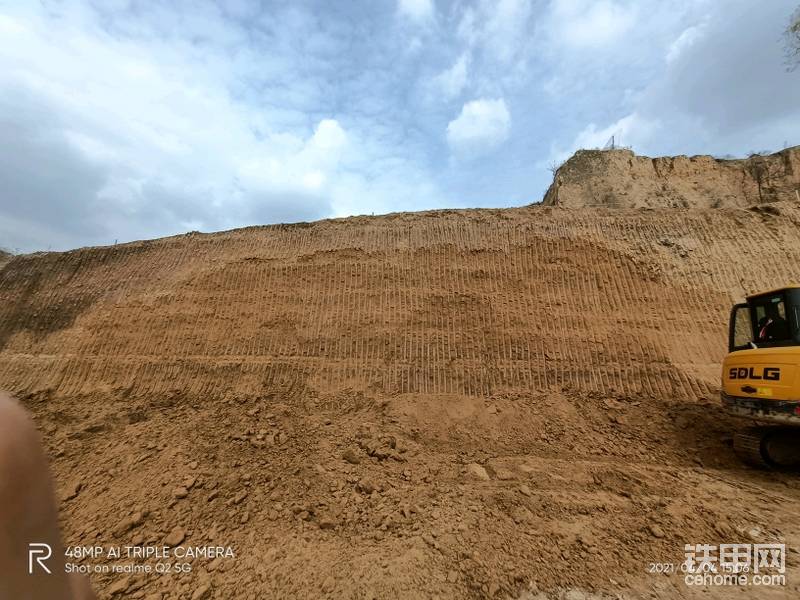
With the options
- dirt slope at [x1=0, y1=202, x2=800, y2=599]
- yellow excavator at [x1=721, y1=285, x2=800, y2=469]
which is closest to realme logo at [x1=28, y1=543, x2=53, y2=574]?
dirt slope at [x1=0, y1=202, x2=800, y2=599]

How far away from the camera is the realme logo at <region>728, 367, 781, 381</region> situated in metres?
5.19

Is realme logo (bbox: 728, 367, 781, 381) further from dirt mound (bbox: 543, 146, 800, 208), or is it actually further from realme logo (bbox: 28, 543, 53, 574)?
dirt mound (bbox: 543, 146, 800, 208)

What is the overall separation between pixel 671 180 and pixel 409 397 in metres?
10.7

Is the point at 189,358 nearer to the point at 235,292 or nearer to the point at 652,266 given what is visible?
the point at 235,292

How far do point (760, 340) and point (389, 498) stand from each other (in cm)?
539

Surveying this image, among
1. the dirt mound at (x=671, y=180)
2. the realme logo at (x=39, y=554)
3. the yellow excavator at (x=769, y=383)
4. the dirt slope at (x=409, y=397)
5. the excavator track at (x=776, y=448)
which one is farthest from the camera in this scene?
the dirt mound at (x=671, y=180)

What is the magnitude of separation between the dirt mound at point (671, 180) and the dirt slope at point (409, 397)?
2685mm

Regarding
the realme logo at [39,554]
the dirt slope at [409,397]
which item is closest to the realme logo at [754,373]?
the dirt slope at [409,397]

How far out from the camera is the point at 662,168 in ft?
41.8

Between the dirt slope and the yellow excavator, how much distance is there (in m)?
0.47

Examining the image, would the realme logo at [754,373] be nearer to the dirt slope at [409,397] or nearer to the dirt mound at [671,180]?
the dirt slope at [409,397]

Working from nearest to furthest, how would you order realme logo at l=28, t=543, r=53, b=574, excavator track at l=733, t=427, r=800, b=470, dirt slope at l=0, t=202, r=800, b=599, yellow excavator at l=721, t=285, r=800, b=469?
realme logo at l=28, t=543, r=53, b=574 < dirt slope at l=0, t=202, r=800, b=599 < yellow excavator at l=721, t=285, r=800, b=469 < excavator track at l=733, t=427, r=800, b=470

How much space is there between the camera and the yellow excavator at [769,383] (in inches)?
201

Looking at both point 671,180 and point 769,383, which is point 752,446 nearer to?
point 769,383
